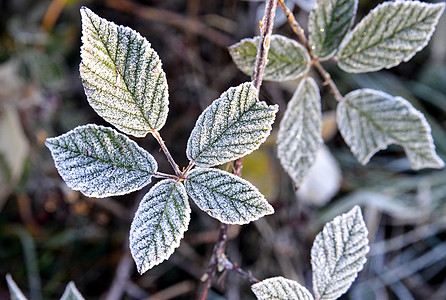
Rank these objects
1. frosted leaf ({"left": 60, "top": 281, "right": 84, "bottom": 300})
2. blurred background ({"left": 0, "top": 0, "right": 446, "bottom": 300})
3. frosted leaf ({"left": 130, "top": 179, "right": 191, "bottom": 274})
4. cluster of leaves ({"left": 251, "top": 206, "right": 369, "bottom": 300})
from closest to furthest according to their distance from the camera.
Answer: frosted leaf ({"left": 130, "top": 179, "right": 191, "bottom": 274}) → cluster of leaves ({"left": 251, "top": 206, "right": 369, "bottom": 300}) → frosted leaf ({"left": 60, "top": 281, "right": 84, "bottom": 300}) → blurred background ({"left": 0, "top": 0, "right": 446, "bottom": 300})

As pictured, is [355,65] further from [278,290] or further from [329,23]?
[278,290]

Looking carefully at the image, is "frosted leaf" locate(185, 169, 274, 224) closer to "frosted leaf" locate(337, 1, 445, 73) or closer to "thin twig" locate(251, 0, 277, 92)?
"thin twig" locate(251, 0, 277, 92)

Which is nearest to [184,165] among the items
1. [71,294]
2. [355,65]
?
[71,294]

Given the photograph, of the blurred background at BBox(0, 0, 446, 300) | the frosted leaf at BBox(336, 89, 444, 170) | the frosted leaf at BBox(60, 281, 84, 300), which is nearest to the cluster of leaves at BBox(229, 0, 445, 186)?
the frosted leaf at BBox(336, 89, 444, 170)

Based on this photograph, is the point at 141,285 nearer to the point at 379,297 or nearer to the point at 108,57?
the point at 379,297

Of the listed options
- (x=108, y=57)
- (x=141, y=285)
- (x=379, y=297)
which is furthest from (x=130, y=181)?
(x=379, y=297)

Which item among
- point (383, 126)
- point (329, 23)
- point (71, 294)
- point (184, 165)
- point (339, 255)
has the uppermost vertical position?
point (329, 23)
